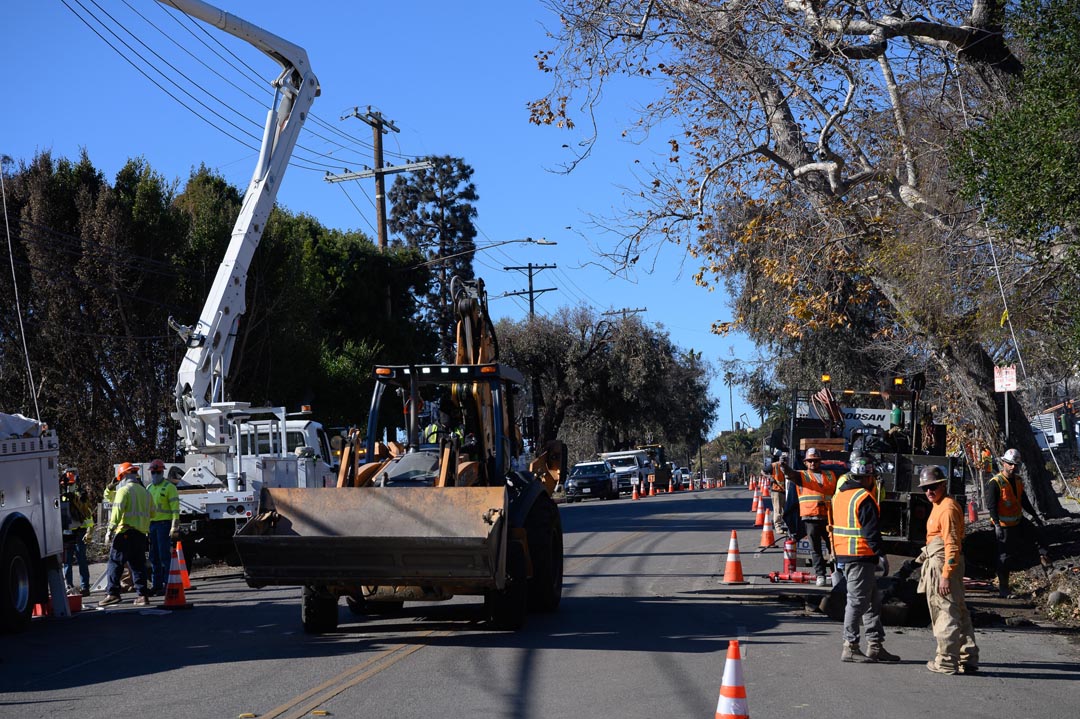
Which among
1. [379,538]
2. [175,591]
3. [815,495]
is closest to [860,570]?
[379,538]

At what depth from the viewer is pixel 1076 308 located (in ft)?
44.5

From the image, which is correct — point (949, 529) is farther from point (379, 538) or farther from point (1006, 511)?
point (1006, 511)

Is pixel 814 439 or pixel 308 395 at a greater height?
pixel 308 395

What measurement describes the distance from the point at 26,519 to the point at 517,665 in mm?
6606

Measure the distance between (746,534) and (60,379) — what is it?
1632 centimetres

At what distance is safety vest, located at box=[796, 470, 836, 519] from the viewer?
49.5 feet

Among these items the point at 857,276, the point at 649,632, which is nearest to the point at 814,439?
the point at 857,276

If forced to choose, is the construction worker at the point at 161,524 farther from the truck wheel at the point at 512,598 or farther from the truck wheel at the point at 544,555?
the truck wheel at the point at 512,598

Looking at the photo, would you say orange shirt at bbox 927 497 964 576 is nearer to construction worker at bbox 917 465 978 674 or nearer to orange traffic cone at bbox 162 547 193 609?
construction worker at bbox 917 465 978 674

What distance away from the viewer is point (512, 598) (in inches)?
460

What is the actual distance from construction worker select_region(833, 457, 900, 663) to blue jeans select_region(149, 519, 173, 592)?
31.6 feet

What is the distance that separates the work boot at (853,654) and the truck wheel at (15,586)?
28.0ft

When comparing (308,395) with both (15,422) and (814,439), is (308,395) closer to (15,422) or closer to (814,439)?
(814,439)

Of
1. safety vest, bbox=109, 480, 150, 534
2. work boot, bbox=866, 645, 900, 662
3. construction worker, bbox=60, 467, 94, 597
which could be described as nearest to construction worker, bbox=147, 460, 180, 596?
safety vest, bbox=109, 480, 150, 534
